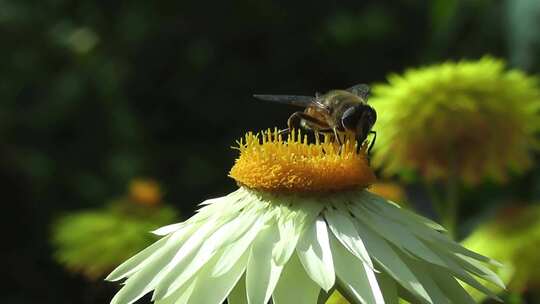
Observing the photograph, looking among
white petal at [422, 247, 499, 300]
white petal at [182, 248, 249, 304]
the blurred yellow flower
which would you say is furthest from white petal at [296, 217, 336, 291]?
the blurred yellow flower

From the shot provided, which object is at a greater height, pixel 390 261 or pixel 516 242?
pixel 516 242

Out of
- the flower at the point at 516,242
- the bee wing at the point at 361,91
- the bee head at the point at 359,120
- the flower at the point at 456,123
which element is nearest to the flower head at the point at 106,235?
the flower at the point at 456,123

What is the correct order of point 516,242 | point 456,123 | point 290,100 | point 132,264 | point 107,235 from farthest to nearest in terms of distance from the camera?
point 107,235 → point 516,242 → point 456,123 → point 290,100 → point 132,264

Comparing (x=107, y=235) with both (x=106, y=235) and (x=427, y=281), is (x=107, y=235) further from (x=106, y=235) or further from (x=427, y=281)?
(x=427, y=281)

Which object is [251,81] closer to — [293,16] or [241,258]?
[293,16]

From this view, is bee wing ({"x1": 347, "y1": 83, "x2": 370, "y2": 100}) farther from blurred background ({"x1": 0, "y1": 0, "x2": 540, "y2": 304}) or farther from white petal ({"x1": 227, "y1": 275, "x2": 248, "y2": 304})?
blurred background ({"x1": 0, "y1": 0, "x2": 540, "y2": 304})

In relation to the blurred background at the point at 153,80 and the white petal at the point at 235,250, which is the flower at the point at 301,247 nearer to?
the white petal at the point at 235,250

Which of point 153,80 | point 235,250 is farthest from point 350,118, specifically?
point 153,80
